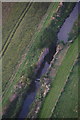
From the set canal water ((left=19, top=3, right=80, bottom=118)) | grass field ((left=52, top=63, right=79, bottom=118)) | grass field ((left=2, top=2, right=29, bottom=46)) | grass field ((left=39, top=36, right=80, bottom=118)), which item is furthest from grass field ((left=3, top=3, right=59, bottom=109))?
grass field ((left=52, top=63, right=79, bottom=118))

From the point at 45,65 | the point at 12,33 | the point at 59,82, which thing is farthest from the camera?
the point at 12,33

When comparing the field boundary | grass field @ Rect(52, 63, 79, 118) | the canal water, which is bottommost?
grass field @ Rect(52, 63, 79, 118)

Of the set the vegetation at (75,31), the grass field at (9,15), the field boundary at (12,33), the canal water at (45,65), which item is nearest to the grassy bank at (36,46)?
the canal water at (45,65)

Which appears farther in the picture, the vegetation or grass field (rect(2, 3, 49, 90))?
grass field (rect(2, 3, 49, 90))

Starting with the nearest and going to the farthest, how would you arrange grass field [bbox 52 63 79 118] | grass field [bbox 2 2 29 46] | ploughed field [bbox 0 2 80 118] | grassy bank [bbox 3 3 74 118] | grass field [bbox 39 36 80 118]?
grass field [bbox 52 63 79 118]
grass field [bbox 39 36 80 118]
ploughed field [bbox 0 2 80 118]
grassy bank [bbox 3 3 74 118]
grass field [bbox 2 2 29 46]

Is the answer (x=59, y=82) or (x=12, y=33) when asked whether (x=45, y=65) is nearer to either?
(x=59, y=82)

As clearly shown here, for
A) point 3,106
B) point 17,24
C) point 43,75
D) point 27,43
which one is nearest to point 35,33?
point 27,43

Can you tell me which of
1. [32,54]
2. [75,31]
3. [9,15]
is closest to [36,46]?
[32,54]

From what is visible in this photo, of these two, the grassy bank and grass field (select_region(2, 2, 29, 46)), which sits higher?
grass field (select_region(2, 2, 29, 46))

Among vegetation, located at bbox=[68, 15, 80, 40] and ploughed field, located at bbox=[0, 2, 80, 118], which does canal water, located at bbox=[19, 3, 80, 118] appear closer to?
ploughed field, located at bbox=[0, 2, 80, 118]
